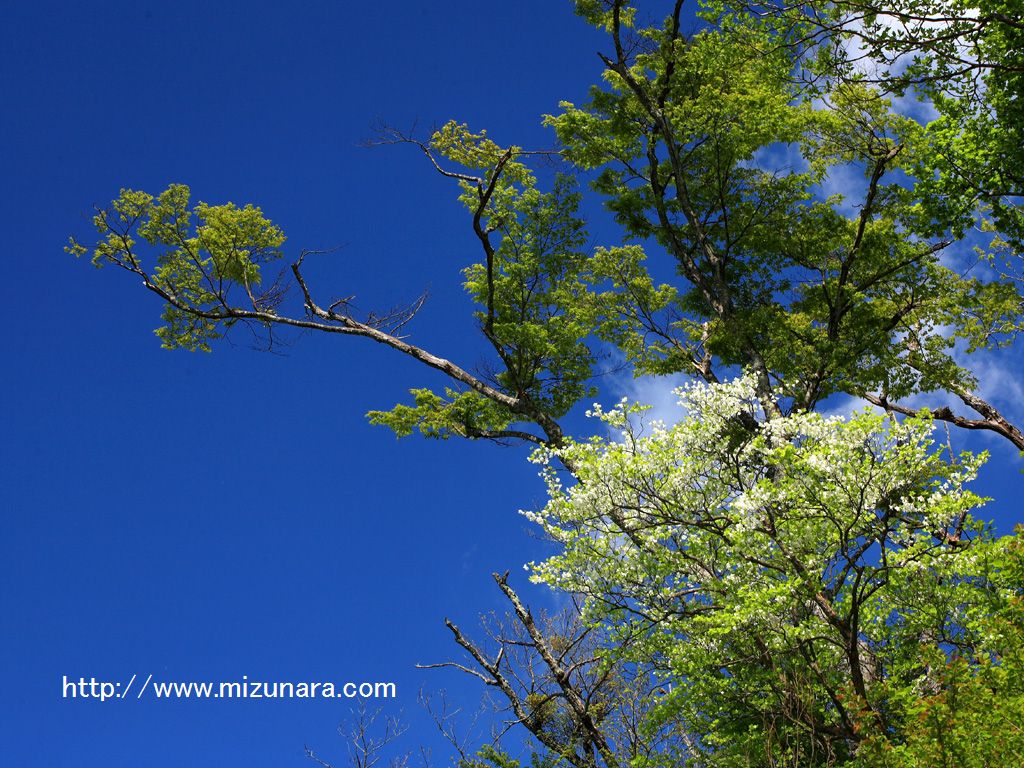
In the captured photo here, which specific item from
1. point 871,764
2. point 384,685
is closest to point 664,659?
point 871,764

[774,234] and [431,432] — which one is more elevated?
[774,234]

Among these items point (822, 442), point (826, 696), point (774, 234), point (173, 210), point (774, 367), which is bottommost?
point (826, 696)

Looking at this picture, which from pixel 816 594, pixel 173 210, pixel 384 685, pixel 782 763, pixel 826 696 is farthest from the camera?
pixel 173 210

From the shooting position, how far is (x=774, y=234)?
1527 cm

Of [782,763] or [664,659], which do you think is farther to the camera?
[664,659]

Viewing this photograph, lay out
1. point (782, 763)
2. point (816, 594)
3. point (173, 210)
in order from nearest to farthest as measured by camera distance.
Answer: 1. point (782, 763)
2. point (816, 594)
3. point (173, 210)

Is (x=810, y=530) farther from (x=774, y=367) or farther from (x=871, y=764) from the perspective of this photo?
(x=774, y=367)

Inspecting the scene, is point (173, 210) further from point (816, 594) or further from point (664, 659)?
point (816, 594)

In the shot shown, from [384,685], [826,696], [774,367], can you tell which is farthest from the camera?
[774,367]

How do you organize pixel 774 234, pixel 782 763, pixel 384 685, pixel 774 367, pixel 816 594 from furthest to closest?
pixel 774 234
pixel 774 367
pixel 384 685
pixel 816 594
pixel 782 763

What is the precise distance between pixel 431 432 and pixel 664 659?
702 cm

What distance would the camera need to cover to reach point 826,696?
1002 centimetres

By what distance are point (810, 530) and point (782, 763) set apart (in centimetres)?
263

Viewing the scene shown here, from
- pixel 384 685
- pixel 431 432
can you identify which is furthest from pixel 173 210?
pixel 384 685
